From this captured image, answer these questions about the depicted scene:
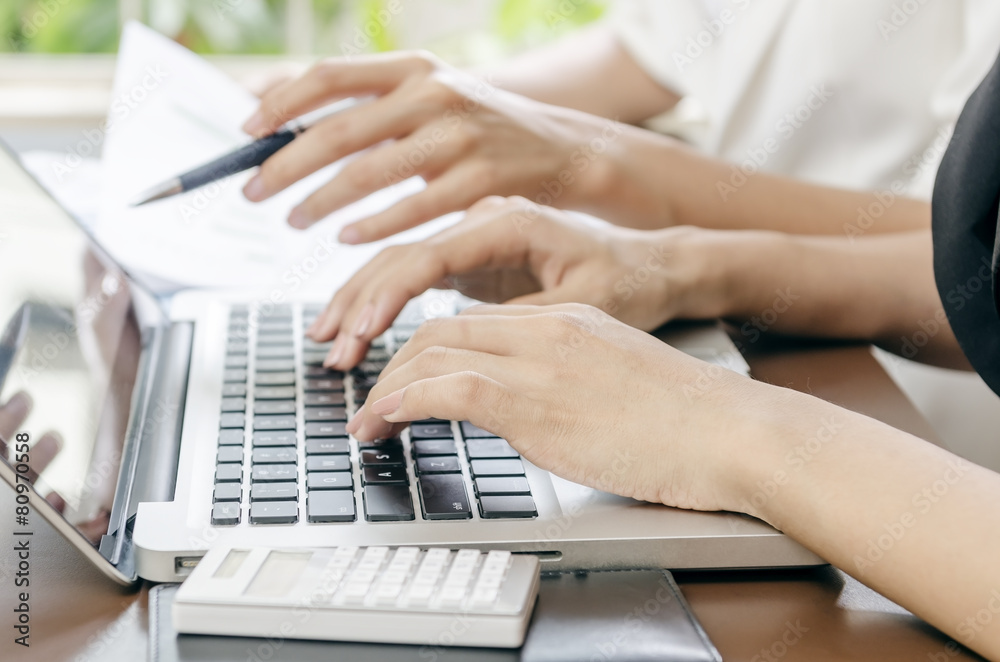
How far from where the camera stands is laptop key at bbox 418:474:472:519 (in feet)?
1.42

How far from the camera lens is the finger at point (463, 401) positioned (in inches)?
18.2

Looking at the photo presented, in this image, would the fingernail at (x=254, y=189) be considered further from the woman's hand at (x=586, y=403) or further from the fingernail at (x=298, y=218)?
the woman's hand at (x=586, y=403)

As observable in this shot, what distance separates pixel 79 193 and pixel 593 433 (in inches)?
25.4

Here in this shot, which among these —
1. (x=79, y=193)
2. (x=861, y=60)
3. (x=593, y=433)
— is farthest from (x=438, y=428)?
(x=861, y=60)

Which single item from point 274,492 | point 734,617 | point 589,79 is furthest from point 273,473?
point 589,79

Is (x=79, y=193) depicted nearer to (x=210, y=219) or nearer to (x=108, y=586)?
(x=210, y=219)

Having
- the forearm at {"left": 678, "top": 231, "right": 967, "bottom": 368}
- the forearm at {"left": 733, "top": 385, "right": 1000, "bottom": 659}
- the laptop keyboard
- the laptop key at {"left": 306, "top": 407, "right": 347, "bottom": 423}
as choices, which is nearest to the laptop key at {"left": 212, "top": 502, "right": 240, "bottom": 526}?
the laptop keyboard

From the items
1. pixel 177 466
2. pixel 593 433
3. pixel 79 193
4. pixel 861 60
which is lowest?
pixel 79 193

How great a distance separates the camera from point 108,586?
41 centimetres

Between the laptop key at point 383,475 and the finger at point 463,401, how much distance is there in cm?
3

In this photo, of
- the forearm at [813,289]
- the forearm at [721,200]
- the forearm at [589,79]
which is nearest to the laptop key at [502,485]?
the forearm at [813,289]

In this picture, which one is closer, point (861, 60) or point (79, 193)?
point (79, 193)

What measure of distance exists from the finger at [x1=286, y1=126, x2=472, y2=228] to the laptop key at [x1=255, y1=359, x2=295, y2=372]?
0.13 m

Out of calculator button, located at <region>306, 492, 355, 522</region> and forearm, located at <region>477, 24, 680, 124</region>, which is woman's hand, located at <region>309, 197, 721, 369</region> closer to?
calculator button, located at <region>306, 492, 355, 522</region>
